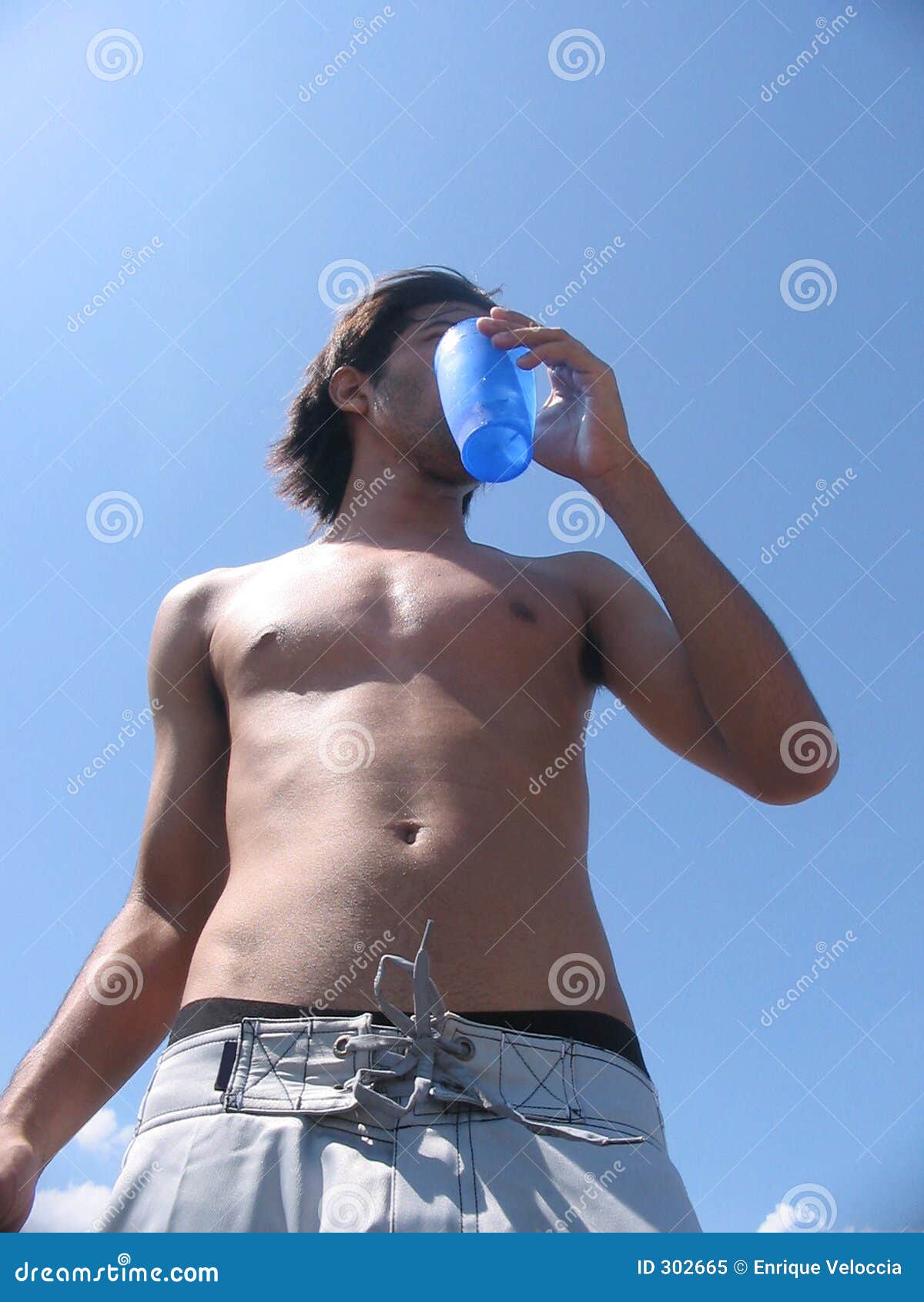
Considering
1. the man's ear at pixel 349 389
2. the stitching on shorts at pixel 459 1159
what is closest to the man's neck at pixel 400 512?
the man's ear at pixel 349 389

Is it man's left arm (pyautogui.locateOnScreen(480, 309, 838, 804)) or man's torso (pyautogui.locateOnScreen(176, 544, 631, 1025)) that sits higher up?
man's left arm (pyautogui.locateOnScreen(480, 309, 838, 804))

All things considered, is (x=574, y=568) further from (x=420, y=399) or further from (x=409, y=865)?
(x=409, y=865)

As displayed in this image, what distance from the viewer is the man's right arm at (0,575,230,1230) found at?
7.22 feet

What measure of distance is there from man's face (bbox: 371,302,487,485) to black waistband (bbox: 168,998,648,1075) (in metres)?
1.79

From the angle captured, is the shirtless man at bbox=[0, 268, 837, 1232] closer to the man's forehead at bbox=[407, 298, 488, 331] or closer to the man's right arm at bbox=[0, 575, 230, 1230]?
the man's right arm at bbox=[0, 575, 230, 1230]

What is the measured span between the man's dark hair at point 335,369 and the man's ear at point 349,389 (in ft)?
0.09

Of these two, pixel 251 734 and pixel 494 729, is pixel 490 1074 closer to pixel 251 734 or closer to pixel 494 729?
pixel 494 729

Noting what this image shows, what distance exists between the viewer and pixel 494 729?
8.29 ft

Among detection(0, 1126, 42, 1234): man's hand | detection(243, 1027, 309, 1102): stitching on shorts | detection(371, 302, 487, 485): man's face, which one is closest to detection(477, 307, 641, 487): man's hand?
detection(371, 302, 487, 485): man's face

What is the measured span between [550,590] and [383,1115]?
58.6 inches

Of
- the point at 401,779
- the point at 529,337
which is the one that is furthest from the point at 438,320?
the point at 401,779

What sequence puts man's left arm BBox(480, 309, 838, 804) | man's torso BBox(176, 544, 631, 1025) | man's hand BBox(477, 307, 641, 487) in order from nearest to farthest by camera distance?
1. man's torso BBox(176, 544, 631, 1025)
2. man's left arm BBox(480, 309, 838, 804)
3. man's hand BBox(477, 307, 641, 487)

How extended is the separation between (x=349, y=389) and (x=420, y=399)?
465mm
